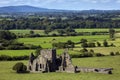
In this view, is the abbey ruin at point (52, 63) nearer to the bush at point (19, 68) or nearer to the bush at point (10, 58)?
the bush at point (19, 68)

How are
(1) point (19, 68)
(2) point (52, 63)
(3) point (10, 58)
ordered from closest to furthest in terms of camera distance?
(1) point (19, 68) → (2) point (52, 63) → (3) point (10, 58)

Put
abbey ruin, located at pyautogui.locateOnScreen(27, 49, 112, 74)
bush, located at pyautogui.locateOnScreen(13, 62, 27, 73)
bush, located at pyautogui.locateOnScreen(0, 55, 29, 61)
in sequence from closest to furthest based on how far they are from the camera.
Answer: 1. bush, located at pyautogui.locateOnScreen(13, 62, 27, 73)
2. abbey ruin, located at pyautogui.locateOnScreen(27, 49, 112, 74)
3. bush, located at pyautogui.locateOnScreen(0, 55, 29, 61)

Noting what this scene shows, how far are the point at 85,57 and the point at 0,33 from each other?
57274 millimetres

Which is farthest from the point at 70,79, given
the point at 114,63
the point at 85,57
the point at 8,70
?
the point at 85,57

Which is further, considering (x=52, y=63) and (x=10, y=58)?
(x=10, y=58)

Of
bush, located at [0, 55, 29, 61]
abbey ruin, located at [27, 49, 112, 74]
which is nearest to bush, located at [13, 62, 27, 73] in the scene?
abbey ruin, located at [27, 49, 112, 74]

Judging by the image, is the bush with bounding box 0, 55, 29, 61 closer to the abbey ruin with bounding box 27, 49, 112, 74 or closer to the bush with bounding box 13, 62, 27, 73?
the abbey ruin with bounding box 27, 49, 112, 74

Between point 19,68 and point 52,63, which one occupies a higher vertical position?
point 52,63

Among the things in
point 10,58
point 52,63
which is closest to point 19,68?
point 52,63

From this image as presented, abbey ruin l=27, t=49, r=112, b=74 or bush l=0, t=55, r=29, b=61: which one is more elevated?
abbey ruin l=27, t=49, r=112, b=74

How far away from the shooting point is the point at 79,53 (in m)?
94.1

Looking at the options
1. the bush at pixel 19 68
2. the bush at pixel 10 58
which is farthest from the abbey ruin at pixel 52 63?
the bush at pixel 10 58

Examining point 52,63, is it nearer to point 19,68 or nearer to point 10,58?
point 19,68

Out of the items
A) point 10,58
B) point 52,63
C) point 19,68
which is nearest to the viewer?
point 19,68
